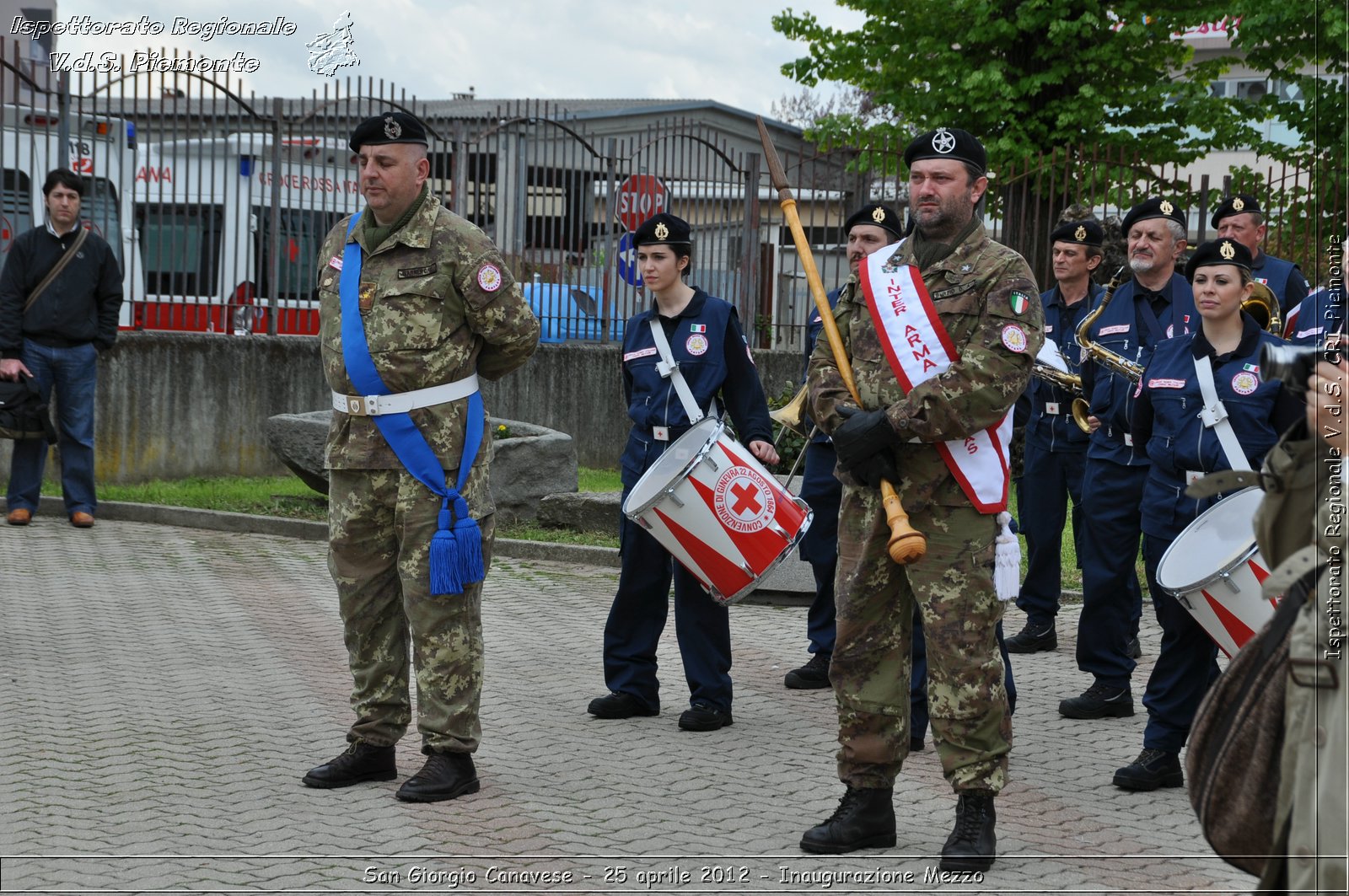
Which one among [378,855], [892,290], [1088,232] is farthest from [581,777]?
[1088,232]

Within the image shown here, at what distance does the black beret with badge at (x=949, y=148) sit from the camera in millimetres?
4852

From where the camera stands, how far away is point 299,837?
497cm

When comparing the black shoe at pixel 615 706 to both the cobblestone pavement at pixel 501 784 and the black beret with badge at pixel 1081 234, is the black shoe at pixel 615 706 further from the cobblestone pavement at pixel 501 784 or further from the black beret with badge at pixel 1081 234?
the black beret with badge at pixel 1081 234

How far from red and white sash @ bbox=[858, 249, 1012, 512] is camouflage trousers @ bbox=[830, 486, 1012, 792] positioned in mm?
102

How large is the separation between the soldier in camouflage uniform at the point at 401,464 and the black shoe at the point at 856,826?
4.28 feet

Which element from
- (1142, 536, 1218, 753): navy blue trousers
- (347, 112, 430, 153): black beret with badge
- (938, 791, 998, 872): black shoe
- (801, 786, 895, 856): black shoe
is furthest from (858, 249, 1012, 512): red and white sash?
(347, 112, 430, 153): black beret with badge

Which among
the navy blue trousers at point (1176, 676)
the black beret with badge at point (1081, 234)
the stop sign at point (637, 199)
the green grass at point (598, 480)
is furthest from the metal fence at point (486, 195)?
the navy blue trousers at point (1176, 676)

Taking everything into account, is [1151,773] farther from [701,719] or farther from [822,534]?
[822,534]

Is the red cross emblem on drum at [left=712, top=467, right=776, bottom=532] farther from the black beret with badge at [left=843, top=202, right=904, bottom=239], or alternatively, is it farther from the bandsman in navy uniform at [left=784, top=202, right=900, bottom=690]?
the black beret with badge at [left=843, top=202, right=904, bottom=239]

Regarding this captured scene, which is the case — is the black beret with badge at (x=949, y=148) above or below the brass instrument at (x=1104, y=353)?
above

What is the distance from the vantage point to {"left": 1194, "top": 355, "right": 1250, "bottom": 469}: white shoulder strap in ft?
18.1

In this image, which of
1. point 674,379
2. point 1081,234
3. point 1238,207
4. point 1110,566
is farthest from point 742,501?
point 1238,207

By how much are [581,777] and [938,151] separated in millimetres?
2650

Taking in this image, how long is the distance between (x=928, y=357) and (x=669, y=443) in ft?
6.92
